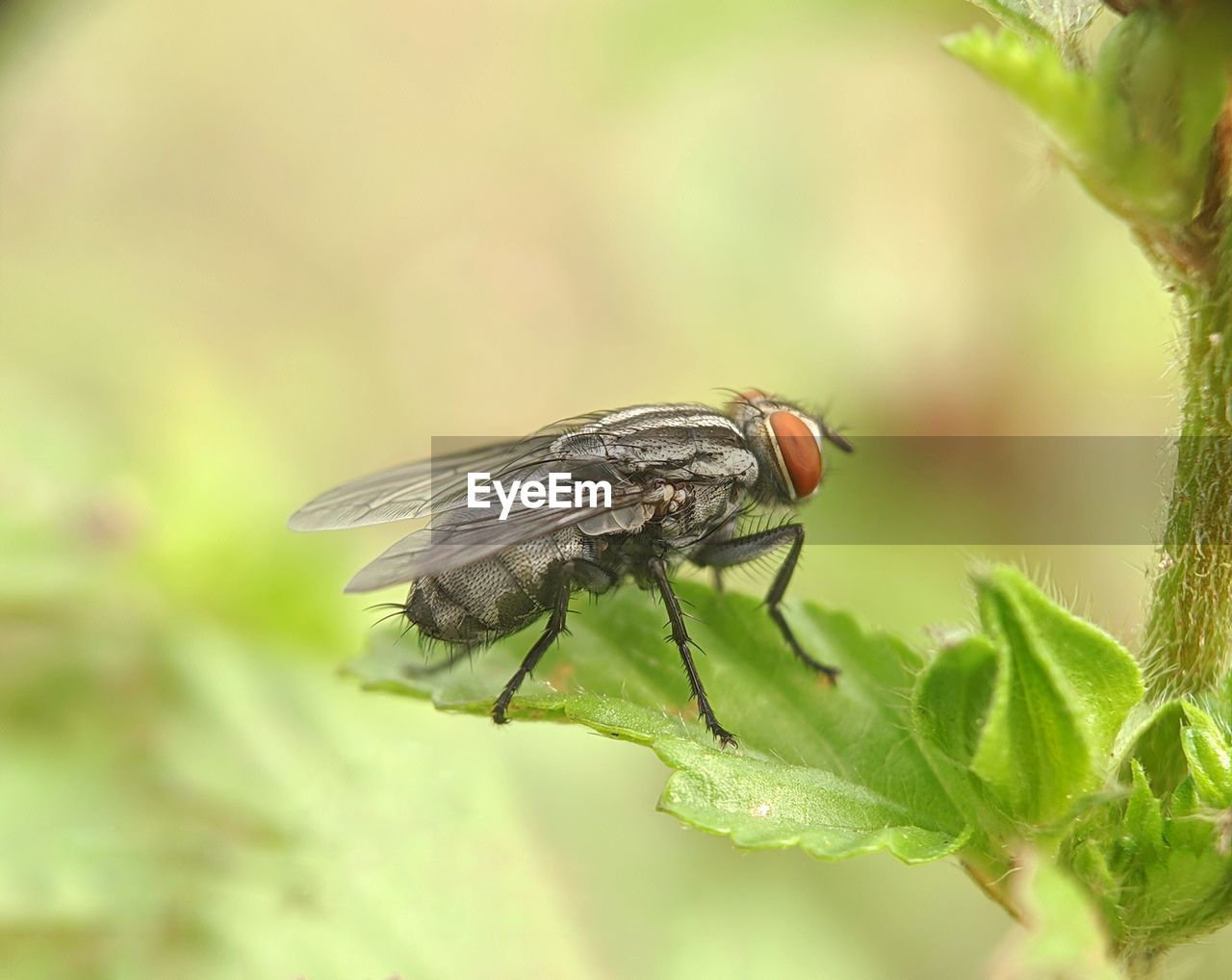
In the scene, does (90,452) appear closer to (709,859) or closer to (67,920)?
(67,920)

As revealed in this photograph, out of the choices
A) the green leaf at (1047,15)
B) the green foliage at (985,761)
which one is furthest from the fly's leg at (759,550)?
the green leaf at (1047,15)

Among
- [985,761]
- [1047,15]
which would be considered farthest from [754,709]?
[1047,15]

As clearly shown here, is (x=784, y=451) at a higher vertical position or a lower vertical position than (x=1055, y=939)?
higher

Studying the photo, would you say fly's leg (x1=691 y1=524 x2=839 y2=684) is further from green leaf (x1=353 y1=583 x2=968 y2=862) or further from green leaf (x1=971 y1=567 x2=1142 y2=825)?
green leaf (x1=971 y1=567 x2=1142 y2=825)

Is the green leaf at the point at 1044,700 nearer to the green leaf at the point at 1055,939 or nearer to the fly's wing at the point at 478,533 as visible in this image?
the green leaf at the point at 1055,939

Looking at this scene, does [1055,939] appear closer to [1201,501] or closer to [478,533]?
[1201,501]

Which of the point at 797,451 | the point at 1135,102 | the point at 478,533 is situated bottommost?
the point at 478,533

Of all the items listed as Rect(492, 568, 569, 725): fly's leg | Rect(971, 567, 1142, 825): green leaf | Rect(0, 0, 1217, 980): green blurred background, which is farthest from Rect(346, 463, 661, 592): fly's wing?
Rect(971, 567, 1142, 825): green leaf

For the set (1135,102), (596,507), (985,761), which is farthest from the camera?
(596,507)
